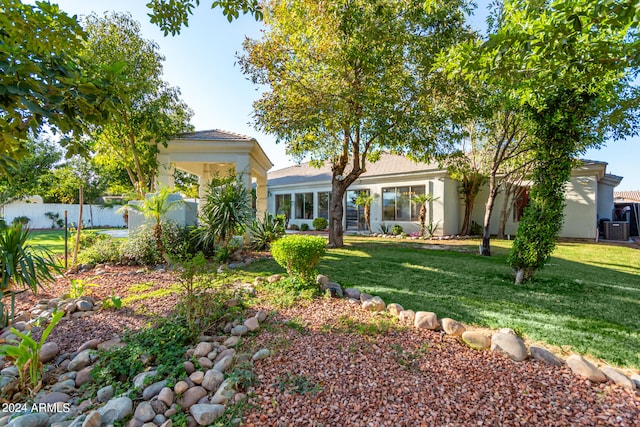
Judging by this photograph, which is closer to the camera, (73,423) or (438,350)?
(73,423)

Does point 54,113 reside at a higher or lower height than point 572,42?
lower

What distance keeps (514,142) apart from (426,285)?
8.73 meters

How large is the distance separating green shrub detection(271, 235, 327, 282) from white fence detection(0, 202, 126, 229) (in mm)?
20487

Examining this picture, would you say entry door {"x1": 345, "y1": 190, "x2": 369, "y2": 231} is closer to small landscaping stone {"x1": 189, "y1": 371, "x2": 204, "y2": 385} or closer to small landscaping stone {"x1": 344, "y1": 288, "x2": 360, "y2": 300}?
small landscaping stone {"x1": 344, "y1": 288, "x2": 360, "y2": 300}

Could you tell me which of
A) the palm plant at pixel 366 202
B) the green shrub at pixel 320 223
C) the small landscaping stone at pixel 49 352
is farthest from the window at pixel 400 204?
the small landscaping stone at pixel 49 352

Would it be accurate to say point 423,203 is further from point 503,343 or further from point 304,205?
point 503,343

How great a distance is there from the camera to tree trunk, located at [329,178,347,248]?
1124 centimetres

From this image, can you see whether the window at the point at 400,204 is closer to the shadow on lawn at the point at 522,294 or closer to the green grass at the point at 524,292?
the green grass at the point at 524,292

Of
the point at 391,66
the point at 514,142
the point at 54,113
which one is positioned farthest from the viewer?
the point at 514,142

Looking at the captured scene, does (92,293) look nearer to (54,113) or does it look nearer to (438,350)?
(54,113)

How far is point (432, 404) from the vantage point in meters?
2.49

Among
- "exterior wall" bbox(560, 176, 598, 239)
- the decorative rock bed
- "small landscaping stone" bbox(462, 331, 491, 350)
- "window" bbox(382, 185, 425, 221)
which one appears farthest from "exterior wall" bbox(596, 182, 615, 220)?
"small landscaping stone" bbox(462, 331, 491, 350)

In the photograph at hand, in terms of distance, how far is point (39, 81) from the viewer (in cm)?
196

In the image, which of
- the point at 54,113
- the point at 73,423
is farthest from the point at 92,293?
the point at 54,113
